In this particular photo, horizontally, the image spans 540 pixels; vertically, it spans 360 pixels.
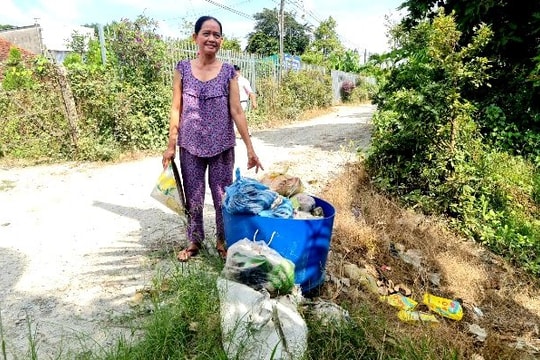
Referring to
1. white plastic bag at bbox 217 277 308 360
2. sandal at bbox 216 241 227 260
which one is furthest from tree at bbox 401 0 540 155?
white plastic bag at bbox 217 277 308 360

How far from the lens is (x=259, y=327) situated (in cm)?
194

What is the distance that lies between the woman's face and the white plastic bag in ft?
5.50

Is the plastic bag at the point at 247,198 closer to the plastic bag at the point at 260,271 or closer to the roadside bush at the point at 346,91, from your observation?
the plastic bag at the point at 260,271

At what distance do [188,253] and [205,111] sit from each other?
1.11 m

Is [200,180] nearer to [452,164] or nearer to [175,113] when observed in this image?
[175,113]

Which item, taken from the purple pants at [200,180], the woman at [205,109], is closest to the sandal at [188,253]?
the purple pants at [200,180]

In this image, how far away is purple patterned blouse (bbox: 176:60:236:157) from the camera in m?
2.94

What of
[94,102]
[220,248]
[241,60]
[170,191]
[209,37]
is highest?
[241,60]

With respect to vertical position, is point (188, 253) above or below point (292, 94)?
below

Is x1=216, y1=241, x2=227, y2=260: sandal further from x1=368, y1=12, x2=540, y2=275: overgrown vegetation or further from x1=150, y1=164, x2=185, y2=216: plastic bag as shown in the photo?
x1=368, y1=12, x2=540, y2=275: overgrown vegetation

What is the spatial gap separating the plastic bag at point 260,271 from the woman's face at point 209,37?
57.5 inches

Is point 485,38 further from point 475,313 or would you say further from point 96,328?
point 96,328

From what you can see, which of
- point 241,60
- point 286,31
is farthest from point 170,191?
point 286,31

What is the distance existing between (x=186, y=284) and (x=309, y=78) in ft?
45.0
